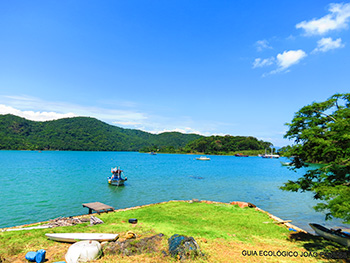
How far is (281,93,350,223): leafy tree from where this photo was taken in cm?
841

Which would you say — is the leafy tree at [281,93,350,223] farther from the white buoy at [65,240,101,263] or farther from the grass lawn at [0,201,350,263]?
the white buoy at [65,240,101,263]

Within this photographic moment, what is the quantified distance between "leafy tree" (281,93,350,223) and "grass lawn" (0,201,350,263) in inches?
102

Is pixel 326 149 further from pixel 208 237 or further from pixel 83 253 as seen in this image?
pixel 83 253

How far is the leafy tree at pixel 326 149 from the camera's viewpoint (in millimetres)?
8414

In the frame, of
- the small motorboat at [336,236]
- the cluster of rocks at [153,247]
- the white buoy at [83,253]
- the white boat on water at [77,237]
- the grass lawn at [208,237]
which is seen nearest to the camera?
the white buoy at [83,253]

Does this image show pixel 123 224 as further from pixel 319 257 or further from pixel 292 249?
pixel 319 257

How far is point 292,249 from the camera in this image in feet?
31.9

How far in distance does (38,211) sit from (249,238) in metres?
18.7

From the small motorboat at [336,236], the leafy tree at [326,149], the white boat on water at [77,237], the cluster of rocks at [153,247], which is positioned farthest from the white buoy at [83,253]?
the small motorboat at [336,236]

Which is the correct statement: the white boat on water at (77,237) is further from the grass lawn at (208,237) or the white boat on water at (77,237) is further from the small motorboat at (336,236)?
the small motorboat at (336,236)

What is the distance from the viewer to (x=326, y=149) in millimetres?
8969

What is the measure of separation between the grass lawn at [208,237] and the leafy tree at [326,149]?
102 inches

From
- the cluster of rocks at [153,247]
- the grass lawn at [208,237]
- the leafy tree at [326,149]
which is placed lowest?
the grass lawn at [208,237]

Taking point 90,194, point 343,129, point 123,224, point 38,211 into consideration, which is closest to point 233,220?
point 123,224
